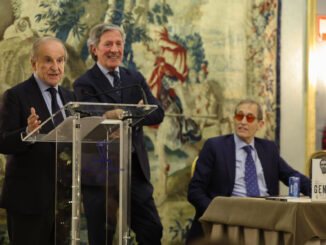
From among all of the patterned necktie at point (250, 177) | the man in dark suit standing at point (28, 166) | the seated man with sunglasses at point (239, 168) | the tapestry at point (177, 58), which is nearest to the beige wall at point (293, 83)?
the tapestry at point (177, 58)

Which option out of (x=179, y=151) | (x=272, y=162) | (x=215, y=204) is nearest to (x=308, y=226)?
(x=215, y=204)

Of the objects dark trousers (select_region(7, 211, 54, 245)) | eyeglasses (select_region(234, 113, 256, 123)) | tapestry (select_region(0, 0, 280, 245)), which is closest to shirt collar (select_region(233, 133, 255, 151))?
eyeglasses (select_region(234, 113, 256, 123))

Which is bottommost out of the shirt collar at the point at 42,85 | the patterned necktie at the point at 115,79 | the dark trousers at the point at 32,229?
the dark trousers at the point at 32,229

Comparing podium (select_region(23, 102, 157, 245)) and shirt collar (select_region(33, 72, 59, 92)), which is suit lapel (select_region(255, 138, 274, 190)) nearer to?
shirt collar (select_region(33, 72, 59, 92))

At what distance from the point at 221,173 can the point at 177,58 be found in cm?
160

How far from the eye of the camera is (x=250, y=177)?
5129mm

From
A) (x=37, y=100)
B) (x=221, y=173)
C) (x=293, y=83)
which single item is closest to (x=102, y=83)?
(x=37, y=100)

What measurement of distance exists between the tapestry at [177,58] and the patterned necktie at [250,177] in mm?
1199

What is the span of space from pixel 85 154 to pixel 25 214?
103 centimetres

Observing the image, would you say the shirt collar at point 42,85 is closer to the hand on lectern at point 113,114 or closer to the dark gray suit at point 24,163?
the dark gray suit at point 24,163

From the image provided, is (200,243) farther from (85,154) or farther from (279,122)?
(279,122)

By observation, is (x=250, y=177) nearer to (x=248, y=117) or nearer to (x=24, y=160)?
(x=248, y=117)

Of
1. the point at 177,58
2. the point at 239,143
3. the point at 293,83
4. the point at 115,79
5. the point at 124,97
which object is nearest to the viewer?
the point at 124,97

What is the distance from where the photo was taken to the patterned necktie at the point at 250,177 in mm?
5098
